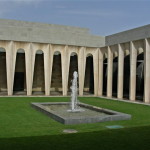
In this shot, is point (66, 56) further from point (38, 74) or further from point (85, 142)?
point (85, 142)

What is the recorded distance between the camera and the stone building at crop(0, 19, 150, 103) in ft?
82.6

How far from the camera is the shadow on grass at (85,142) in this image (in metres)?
7.18

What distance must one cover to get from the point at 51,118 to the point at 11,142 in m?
6.09

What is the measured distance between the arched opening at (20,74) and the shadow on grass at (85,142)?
2506cm

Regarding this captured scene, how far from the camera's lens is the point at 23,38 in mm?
27766

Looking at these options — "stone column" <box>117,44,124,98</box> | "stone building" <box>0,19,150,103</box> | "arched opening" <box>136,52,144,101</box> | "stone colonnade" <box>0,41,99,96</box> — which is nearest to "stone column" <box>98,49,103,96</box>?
"stone building" <box>0,19,150,103</box>

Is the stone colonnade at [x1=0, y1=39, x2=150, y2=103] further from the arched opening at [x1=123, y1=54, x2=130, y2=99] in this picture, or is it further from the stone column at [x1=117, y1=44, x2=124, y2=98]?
the arched opening at [x1=123, y1=54, x2=130, y2=99]

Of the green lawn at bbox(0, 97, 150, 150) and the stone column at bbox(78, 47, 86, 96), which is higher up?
the stone column at bbox(78, 47, 86, 96)

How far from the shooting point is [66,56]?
29.1 meters

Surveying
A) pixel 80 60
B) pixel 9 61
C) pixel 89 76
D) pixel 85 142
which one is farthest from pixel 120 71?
pixel 85 142

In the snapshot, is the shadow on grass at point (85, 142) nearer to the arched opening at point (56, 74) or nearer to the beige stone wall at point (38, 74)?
the beige stone wall at point (38, 74)

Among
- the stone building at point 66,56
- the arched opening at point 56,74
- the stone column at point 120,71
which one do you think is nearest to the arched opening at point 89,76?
the stone building at point 66,56

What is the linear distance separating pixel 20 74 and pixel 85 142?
88.0 ft

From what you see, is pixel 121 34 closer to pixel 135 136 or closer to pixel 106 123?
pixel 106 123
